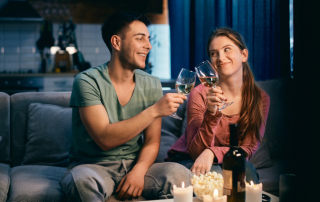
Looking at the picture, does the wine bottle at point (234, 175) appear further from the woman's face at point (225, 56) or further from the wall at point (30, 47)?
the wall at point (30, 47)

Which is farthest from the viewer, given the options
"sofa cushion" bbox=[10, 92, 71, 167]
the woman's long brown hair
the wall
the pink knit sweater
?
the wall

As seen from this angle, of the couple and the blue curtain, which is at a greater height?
the blue curtain

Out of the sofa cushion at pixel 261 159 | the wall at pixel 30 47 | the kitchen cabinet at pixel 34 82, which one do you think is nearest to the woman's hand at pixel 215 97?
the sofa cushion at pixel 261 159

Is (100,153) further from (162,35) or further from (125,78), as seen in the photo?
(162,35)

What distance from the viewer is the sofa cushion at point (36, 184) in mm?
1558

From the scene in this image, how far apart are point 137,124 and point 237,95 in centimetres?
63

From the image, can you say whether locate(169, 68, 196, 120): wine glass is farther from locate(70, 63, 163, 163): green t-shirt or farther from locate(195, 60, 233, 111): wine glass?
locate(70, 63, 163, 163): green t-shirt

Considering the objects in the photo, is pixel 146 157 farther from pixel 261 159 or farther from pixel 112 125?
pixel 261 159

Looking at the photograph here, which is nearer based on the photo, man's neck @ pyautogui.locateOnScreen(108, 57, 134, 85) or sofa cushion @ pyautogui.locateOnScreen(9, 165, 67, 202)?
sofa cushion @ pyautogui.locateOnScreen(9, 165, 67, 202)

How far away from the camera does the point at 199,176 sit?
1169mm

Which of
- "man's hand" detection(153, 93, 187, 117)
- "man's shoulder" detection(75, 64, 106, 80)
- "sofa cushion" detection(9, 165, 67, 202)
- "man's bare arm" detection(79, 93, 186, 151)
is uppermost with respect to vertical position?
"man's shoulder" detection(75, 64, 106, 80)

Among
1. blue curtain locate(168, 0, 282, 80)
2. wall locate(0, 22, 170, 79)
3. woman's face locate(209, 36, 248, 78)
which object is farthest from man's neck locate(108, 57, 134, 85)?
wall locate(0, 22, 170, 79)

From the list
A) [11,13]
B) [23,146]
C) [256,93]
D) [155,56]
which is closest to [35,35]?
[11,13]

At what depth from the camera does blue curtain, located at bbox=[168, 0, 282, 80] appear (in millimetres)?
2469
